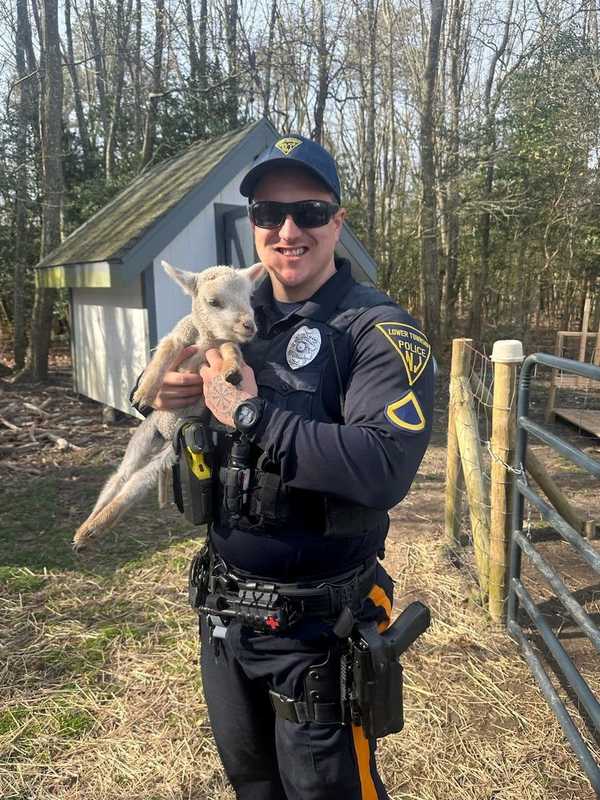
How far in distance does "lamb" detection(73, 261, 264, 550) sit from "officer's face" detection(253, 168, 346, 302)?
415mm

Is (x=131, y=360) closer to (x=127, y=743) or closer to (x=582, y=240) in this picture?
(x=127, y=743)

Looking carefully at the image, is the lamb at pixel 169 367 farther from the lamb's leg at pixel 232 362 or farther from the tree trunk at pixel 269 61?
the tree trunk at pixel 269 61

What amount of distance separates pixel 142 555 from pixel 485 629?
10.3 ft

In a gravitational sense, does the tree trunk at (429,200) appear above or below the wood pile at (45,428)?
above

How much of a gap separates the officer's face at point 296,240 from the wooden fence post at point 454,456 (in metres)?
3.26

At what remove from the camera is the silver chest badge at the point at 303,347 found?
6.52 feet

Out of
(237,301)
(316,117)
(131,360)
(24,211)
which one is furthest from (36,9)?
(237,301)

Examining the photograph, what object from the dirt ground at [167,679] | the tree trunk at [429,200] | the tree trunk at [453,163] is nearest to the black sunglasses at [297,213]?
the dirt ground at [167,679]

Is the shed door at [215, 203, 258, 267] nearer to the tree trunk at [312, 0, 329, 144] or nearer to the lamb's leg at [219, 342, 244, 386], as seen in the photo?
the lamb's leg at [219, 342, 244, 386]

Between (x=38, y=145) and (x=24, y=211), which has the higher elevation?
(x=38, y=145)

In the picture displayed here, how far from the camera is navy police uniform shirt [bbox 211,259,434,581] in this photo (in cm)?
168

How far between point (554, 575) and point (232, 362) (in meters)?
2.38

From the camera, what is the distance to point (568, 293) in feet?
68.1

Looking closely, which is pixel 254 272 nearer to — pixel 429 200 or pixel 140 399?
pixel 140 399
